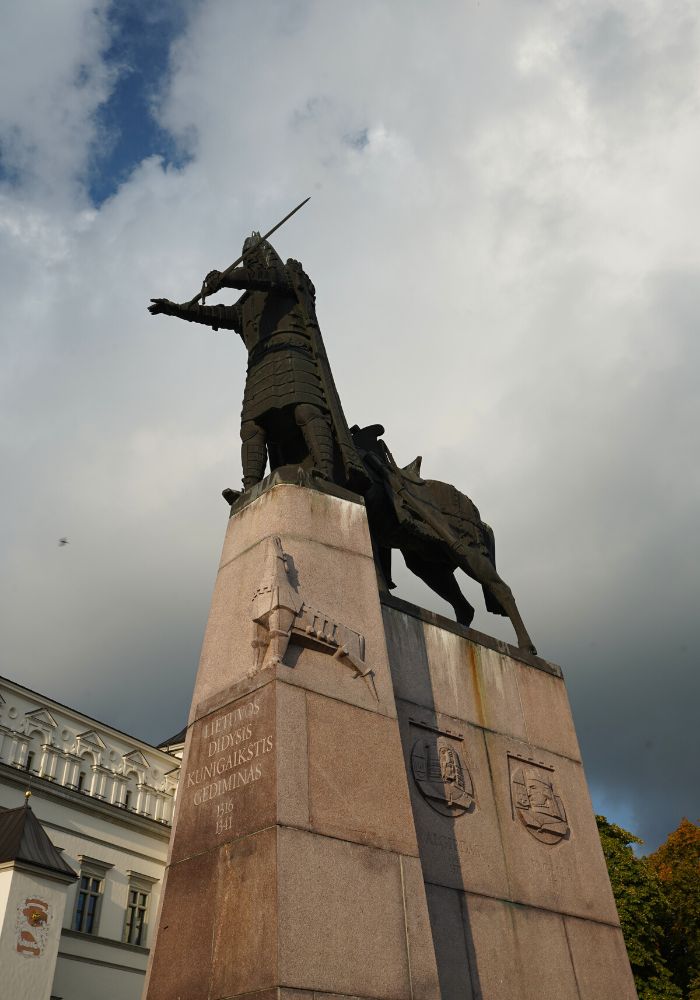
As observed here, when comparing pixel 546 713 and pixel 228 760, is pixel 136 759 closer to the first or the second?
pixel 546 713

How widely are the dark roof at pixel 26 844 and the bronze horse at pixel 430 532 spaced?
20.3 m

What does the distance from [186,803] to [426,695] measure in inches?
105

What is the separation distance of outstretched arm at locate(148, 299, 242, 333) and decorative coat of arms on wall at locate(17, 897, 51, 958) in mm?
21533

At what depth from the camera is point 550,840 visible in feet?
28.5

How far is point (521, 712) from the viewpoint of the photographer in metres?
9.61

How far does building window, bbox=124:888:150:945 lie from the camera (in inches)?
1486

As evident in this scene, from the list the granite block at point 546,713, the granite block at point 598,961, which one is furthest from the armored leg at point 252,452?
the granite block at point 598,961

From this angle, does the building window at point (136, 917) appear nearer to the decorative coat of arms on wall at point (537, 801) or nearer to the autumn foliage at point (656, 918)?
the autumn foliage at point (656, 918)

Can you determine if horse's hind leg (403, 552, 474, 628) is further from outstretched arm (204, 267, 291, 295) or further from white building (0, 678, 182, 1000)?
white building (0, 678, 182, 1000)

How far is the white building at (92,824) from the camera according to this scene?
34.9 metres

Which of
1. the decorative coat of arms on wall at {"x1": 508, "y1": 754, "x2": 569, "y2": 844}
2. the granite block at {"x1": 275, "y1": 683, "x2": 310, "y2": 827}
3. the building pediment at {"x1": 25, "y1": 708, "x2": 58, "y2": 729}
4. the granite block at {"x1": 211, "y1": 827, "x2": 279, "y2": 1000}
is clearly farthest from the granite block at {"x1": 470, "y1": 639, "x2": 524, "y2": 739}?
the building pediment at {"x1": 25, "y1": 708, "x2": 58, "y2": 729}

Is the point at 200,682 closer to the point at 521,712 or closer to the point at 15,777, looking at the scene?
the point at 521,712

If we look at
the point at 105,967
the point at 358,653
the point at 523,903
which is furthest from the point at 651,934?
the point at 358,653

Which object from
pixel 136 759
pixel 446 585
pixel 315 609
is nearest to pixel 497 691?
pixel 446 585
